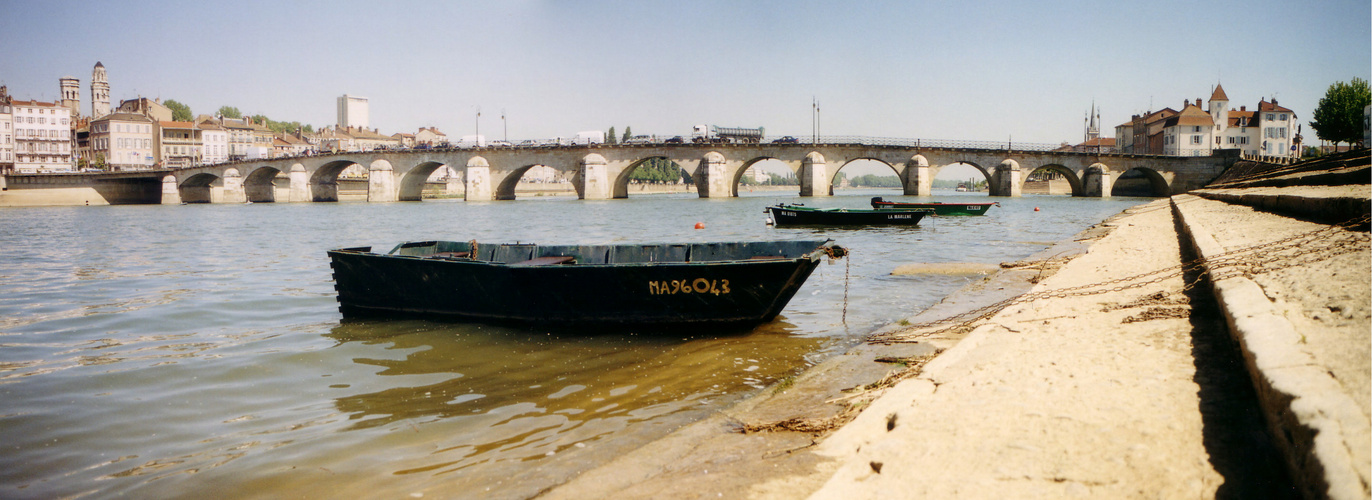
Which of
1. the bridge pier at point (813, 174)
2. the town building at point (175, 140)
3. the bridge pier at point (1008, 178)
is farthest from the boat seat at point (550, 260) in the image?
the town building at point (175, 140)

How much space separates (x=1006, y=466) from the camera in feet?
10.3

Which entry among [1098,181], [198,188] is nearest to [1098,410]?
[1098,181]

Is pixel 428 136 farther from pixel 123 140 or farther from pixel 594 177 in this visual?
pixel 594 177

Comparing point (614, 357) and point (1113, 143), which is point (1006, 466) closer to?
point (614, 357)

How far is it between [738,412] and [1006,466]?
2.54 metres

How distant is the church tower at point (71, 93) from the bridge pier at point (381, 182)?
8545cm

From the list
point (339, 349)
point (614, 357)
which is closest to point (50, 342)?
point (339, 349)

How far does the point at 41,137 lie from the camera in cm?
10025

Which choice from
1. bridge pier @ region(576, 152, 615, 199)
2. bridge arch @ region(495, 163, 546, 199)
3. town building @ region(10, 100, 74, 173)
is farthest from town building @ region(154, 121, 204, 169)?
bridge pier @ region(576, 152, 615, 199)

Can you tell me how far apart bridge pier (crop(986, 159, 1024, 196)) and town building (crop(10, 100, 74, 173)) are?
381 ft

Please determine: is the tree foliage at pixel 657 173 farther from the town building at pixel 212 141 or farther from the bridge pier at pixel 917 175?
the bridge pier at pixel 917 175

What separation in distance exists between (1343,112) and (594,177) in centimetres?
5961

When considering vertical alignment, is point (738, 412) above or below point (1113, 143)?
below

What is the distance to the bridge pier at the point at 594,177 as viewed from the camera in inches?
2744
